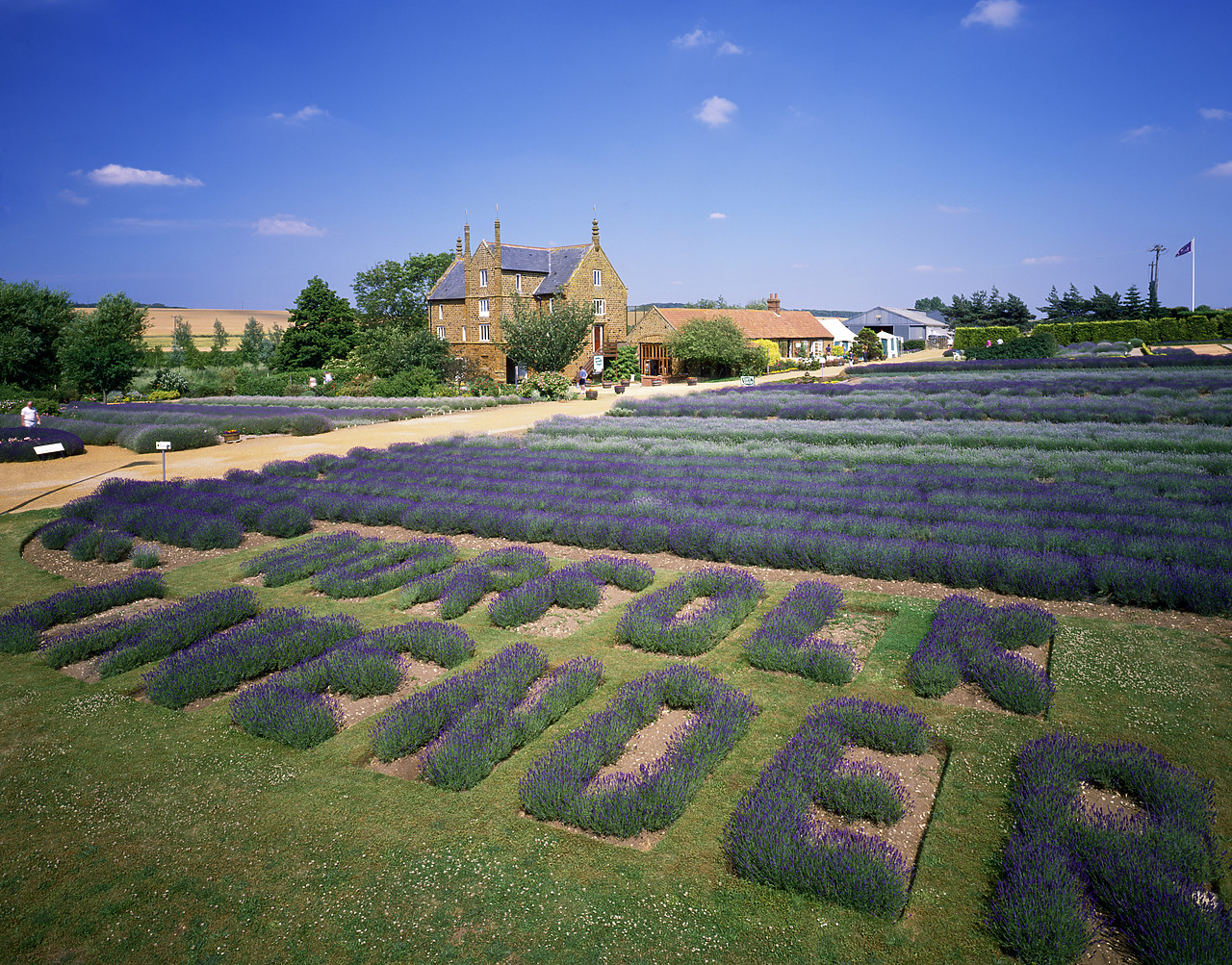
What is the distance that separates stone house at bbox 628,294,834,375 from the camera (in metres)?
55.4

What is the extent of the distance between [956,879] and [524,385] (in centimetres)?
3563

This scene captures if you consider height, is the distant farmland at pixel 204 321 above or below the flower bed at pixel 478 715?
above

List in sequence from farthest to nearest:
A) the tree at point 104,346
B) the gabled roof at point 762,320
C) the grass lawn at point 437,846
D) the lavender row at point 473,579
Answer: the gabled roof at point 762,320 < the tree at point 104,346 < the lavender row at point 473,579 < the grass lawn at point 437,846

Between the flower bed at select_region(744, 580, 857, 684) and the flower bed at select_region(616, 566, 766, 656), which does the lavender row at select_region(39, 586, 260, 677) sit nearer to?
the flower bed at select_region(616, 566, 766, 656)

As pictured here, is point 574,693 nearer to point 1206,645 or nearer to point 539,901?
point 539,901

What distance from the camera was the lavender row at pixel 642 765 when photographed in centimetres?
436

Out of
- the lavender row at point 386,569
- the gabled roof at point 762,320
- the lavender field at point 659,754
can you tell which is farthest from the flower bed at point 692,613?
the gabled roof at point 762,320

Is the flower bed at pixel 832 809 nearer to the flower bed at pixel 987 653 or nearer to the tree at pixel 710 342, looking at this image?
the flower bed at pixel 987 653

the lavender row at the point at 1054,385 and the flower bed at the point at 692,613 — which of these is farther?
the lavender row at the point at 1054,385

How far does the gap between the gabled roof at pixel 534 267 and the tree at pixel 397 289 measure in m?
12.6

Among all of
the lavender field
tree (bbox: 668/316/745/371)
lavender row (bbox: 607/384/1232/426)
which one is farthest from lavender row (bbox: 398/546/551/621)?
tree (bbox: 668/316/745/371)

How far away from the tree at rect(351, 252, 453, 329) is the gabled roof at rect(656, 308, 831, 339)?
24.8 m

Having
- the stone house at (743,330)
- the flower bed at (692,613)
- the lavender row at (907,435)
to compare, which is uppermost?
the stone house at (743,330)

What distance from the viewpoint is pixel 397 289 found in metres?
67.4
